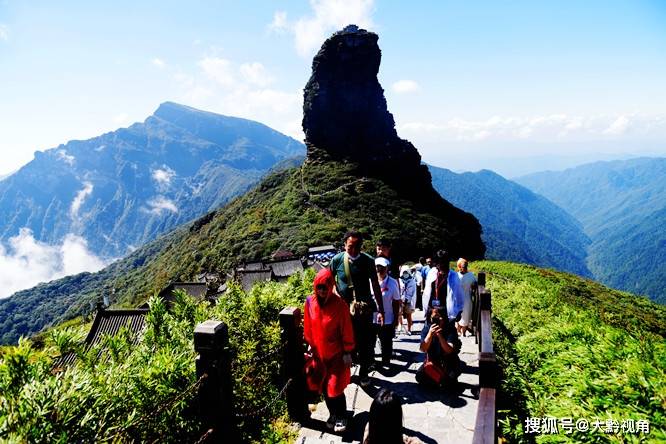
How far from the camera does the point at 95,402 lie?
3404mm

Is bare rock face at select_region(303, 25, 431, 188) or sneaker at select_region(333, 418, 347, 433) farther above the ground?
bare rock face at select_region(303, 25, 431, 188)

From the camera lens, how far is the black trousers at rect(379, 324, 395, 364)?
23.8 ft

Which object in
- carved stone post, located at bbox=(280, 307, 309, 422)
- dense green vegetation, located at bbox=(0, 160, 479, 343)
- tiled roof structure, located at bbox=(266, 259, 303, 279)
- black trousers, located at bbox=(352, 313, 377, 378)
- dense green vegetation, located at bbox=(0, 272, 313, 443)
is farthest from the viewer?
dense green vegetation, located at bbox=(0, 160, 479, 343)

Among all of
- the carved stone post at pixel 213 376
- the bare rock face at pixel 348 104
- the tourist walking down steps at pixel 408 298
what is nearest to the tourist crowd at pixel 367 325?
the carved stone post at pixel 213 376

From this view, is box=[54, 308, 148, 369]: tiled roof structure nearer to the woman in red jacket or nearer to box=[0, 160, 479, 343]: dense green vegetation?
the woman in red jacket

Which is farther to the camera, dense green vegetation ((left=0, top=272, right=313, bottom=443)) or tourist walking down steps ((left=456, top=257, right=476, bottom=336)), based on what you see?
tourist walking down steps ((left=456, top=257, right=476, bottom=336))

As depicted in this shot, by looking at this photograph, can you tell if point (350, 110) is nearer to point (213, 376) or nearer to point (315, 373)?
point (315, 373)

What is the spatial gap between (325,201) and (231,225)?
22238 millimetres

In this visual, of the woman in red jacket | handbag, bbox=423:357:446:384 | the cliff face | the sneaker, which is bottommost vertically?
the sneaker

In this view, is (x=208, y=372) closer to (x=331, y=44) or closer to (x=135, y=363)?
(x=135, y=363)

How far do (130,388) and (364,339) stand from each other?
143 inches

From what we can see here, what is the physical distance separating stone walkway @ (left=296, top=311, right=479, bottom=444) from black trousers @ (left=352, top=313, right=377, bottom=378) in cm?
36

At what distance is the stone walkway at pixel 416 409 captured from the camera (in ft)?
17.1

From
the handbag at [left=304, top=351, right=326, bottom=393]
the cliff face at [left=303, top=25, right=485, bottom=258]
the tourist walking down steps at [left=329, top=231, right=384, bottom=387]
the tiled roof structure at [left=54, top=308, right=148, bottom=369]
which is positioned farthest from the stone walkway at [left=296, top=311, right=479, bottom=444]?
the cliff face at [left=303, top=25, right=485, bottom=258]
